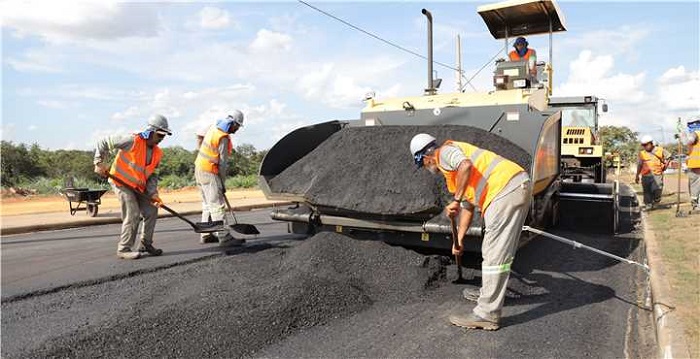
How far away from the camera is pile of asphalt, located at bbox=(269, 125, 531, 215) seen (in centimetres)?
442

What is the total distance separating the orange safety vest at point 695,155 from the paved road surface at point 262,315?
13.5ft

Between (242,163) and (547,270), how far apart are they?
25857mm

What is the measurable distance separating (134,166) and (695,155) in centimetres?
817

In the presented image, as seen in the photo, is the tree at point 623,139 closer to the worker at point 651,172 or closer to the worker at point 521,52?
the worker at point 651,172

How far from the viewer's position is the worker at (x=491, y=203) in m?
3.27

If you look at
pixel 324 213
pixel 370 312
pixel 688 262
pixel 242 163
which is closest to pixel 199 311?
pixel 370 312

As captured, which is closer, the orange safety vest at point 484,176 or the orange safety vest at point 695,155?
the orange safety vest at point 484,176

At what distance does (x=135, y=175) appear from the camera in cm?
532

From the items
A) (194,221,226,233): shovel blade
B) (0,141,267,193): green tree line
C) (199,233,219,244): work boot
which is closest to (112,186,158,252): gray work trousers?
(194,221,226,233): shovel blade

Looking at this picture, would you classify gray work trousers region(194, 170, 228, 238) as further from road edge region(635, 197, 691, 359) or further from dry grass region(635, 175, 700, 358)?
dry grass region(635, 175, 700, 358)

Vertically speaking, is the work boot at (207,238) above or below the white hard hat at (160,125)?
below

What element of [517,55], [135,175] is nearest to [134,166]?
[135,175]

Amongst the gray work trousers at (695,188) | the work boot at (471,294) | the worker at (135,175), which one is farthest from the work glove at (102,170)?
the gray work trousers at (695,188)

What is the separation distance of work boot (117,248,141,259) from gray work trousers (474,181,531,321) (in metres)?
3.63
